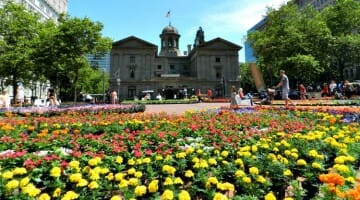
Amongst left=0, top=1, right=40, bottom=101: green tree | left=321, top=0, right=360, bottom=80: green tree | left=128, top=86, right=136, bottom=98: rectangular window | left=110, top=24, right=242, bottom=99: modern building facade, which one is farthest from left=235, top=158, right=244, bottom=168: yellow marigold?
left=128, top=86, right=136, bottom=98: rectangular window

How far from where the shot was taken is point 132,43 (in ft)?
229

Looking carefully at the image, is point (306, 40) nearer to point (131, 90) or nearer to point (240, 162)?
point (240, 162)

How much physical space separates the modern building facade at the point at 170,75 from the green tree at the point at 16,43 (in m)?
29.8

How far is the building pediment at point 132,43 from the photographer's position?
69125mm

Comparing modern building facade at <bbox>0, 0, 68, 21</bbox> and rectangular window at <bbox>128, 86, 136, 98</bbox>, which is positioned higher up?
modern building facade at <bbox>0, 0, 68, 21</bbox>

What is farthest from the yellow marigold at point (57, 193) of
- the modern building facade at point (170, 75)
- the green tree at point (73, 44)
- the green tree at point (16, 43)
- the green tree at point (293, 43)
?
the modern building facade at point (170, 75)

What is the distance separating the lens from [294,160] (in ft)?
13.8

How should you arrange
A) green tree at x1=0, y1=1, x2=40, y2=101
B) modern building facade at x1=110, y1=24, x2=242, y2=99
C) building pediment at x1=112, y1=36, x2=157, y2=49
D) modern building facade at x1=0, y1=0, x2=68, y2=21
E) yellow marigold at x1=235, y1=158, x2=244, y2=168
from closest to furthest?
1. yellow marigold at x1=235, y1=158, x2=244, y2=168
2. green tree at x1=0, y1=1, x2=40, y2=101
3. modern building facade at x1=0, y1=0, x2=68, y2=21
4. building pediment at x1=112, y1=36, x2=157, y2=49
5. modern building facade at x1=110, y1=24, x2=242, y2=99

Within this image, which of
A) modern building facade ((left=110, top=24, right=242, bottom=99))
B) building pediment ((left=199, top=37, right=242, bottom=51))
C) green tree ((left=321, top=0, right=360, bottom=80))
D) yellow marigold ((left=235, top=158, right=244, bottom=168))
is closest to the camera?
yellow marigold ((left=235, top=158, right=244, bottom=168))

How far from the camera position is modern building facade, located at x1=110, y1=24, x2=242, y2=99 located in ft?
229

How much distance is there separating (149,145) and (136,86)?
213 ft

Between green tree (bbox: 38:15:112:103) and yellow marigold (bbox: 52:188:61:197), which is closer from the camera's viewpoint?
yellow marigold (bbox: 52:188:61:197)

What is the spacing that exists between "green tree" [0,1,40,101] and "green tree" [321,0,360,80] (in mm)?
36266

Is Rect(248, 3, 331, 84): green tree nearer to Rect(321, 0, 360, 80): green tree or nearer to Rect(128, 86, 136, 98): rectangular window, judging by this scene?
Rect(321, 0, 360, 80): green tree
